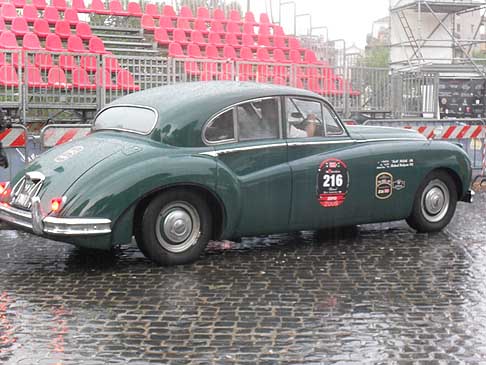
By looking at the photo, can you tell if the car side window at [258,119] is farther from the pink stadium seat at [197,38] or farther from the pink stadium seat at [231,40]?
the pink stadium seat at [231,40]

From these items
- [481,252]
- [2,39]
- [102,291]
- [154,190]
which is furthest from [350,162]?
[2,39]

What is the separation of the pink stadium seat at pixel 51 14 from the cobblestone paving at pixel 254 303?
11.6 meters

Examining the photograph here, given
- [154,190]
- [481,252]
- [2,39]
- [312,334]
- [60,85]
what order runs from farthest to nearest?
1. [2,39]
2. [60,85]
3. [481,252]
4. [154,190]
5. [312,334]

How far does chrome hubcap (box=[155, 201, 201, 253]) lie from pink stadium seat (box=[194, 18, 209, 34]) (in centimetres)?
1545

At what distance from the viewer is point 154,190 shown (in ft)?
21.4

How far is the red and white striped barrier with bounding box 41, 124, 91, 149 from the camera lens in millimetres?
10016

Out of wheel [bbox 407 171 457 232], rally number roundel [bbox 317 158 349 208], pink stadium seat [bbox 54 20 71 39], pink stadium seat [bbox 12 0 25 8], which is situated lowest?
wheel [bbox 407 171 457 232]

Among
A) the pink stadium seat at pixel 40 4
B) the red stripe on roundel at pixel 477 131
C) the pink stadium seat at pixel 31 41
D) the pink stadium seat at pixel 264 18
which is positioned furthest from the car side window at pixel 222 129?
the pink stadium seat at pixel 264 18

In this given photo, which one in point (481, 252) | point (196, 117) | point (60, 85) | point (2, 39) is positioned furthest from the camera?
point (2, 39)

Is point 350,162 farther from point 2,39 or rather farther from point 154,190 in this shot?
point 2,39

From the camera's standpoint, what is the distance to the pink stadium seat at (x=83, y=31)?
18312 mm

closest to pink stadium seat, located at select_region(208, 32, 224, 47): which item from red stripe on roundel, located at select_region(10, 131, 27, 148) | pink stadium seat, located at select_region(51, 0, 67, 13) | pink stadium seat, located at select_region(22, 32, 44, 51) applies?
pink stadium seat, located at select_region(51, 0, 67, 13)

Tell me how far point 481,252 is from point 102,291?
367 cm

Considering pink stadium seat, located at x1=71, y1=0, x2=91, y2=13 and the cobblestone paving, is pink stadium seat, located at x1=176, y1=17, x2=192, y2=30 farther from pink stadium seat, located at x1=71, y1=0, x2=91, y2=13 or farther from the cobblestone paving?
the cobblestone paving
